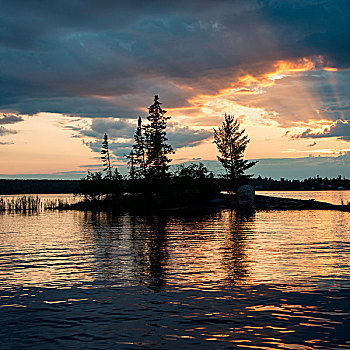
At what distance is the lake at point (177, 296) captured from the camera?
10.1 m

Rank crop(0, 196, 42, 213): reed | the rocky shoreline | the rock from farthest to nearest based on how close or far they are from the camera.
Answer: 1. crop(0, 196, 42, 213): reed
2. the rock
3. the rocky shoreline

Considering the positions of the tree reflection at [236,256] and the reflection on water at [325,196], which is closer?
the tree reflection at [236,256]

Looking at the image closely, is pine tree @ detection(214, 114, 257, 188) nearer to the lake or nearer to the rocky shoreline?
the rocky shoreline

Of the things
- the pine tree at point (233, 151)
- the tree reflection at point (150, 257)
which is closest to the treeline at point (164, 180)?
the pine tree at point (233, 151)

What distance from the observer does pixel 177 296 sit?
1388 cm

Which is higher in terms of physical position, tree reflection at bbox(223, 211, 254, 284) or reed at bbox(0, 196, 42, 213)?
reed at bbox(0, 196, 42, 213)

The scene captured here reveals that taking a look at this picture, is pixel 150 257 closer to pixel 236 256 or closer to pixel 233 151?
pixel 236 256

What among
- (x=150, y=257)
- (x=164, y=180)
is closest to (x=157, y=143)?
(x=164, y=180)

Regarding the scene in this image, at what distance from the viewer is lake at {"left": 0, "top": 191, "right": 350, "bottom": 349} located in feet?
33.3

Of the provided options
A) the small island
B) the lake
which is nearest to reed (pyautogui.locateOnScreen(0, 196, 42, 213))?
the small island

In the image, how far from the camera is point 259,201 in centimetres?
7144

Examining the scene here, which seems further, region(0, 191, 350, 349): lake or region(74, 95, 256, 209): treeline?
region(74, 95, 256, 209): treeline

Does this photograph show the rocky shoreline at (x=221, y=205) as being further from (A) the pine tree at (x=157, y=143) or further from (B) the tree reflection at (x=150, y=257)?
(B) the tree reflection at (x=150, y=257)

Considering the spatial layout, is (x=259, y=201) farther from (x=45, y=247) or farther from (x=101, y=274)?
(x=101, y=274)
